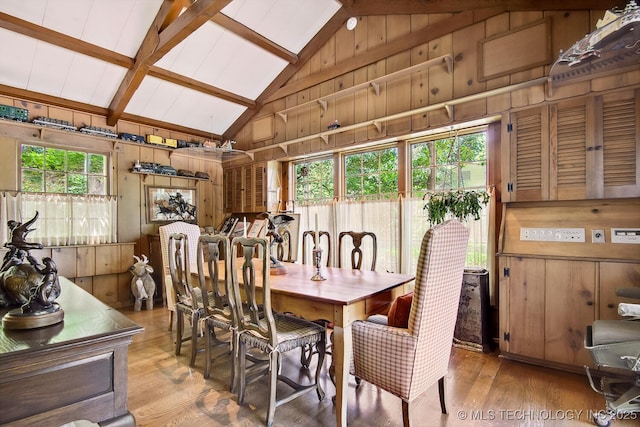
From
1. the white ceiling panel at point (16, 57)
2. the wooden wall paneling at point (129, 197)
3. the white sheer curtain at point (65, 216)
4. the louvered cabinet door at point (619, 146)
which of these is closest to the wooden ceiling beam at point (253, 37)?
the white ceiling panel at point (16, 57)

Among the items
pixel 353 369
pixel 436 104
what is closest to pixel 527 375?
pixel 353 369

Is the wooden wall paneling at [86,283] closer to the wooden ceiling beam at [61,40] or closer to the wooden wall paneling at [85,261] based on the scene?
the wooden wall paneling at [85,261]

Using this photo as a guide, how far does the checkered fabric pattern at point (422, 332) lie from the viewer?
1.60 m

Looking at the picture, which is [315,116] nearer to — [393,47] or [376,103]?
[376,103]

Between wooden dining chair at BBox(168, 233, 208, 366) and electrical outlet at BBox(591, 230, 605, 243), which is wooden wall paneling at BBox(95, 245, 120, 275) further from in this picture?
electrical outlet at BBox(591, 230, 605, 243)

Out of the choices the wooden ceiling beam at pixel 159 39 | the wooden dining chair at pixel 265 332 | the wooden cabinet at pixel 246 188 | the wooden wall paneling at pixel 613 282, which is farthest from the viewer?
the wooden cabinet at pixel 246 188

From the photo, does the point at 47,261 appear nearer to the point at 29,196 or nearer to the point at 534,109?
the point at 534,109

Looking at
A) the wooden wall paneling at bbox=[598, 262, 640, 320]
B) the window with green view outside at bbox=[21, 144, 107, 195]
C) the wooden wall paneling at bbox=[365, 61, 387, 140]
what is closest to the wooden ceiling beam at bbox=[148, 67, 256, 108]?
the window with green view outside at bbox=[21, 144, 107, 195]

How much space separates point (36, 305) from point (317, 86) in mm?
4150

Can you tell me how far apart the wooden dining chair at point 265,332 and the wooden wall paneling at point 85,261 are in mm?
3096

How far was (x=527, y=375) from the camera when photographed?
2479 mm

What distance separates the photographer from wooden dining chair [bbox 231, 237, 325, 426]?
1.90 metres

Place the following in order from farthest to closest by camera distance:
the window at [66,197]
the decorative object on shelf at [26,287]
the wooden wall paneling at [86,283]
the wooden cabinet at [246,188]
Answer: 1. the wooden cabinet at [246,188]
2. the wooden wall paneling at [86,283]
3. the window at [66,197]
4. the decorative object on shelf at [26,287]

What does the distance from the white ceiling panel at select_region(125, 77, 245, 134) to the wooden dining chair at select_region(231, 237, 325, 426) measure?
338 centimetres
